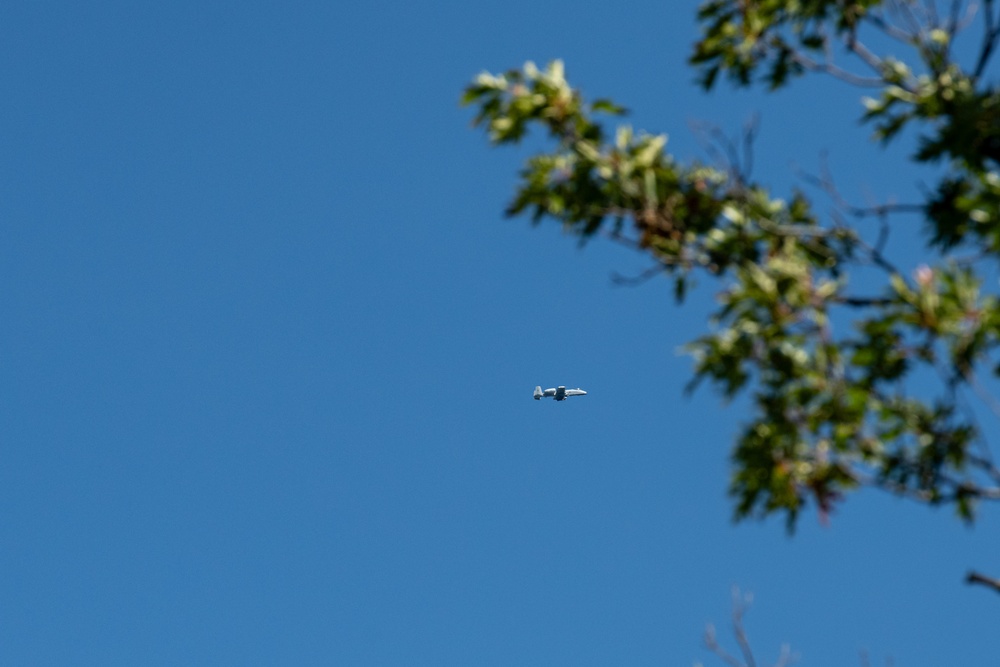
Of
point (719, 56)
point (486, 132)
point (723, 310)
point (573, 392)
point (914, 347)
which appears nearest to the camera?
point (914, 347)

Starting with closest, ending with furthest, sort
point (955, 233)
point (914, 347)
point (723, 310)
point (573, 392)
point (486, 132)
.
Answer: point (914, 347) → point (723, 310) → point (955, 233) → point (486, 132) → point (573, 392)

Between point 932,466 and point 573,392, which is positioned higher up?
point 573,392

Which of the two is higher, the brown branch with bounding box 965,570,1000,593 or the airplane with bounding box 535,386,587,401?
the airplane with bounding box 535,386,587,401

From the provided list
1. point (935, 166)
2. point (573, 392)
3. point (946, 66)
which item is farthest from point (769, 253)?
point (573, 392)

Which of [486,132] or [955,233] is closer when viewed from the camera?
[955,233]

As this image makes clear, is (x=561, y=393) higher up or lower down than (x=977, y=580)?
higher up

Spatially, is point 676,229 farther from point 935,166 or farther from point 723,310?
point 935,166

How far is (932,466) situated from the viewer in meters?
10.7

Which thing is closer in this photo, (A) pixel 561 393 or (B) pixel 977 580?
(B) pixel 977 580

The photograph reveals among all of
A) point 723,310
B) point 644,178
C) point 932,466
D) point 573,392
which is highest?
point 573,392

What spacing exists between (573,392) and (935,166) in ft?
410

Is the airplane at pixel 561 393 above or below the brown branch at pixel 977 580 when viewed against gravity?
above

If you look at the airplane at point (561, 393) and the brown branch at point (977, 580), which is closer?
the brown branch at point (977, 580)

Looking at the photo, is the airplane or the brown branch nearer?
the brown branch
